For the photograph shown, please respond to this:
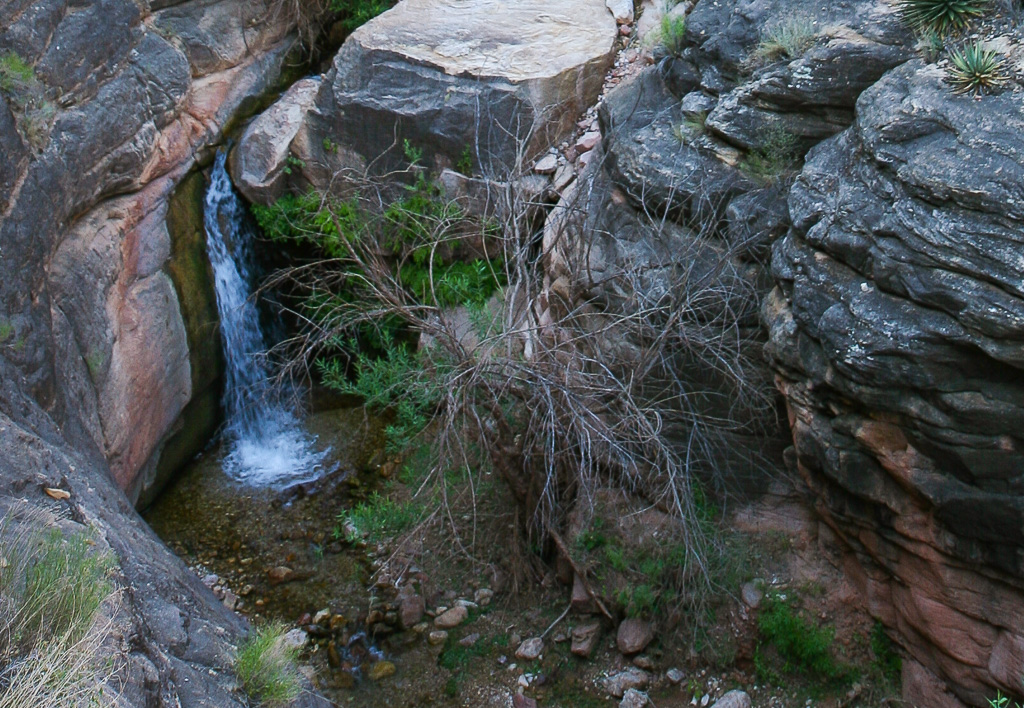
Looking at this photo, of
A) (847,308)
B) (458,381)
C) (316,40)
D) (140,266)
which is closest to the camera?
(847,308)

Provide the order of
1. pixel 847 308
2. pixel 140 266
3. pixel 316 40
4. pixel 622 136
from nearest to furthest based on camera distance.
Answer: pixel 847 308, pixel 622 136, pixel 140 266, pixel 316 40

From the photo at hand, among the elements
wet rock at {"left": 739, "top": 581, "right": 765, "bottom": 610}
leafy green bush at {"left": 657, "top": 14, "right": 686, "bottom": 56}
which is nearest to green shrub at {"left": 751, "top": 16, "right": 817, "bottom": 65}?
leafy green bush at {"left": 657, "top": 14, "right": 686, "bottom": 56}

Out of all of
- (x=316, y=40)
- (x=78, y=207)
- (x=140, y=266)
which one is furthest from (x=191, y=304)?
(x=316, y=40)

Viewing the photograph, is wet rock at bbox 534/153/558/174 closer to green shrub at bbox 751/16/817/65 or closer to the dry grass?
green shrub at bbox 751/16/817/65

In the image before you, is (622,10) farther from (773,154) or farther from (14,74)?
(14,74)

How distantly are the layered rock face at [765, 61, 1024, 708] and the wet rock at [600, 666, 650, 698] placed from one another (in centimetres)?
151

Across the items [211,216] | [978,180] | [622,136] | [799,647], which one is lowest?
[799,647]

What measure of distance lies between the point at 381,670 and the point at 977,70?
4.67 m

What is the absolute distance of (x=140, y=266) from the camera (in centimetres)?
688

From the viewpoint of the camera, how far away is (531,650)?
18.4 feet

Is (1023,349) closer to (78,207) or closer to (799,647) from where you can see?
(799,647)

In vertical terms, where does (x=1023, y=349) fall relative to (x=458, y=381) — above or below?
above

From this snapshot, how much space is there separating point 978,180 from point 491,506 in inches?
147

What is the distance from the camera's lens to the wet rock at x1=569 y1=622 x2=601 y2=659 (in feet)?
18.2
